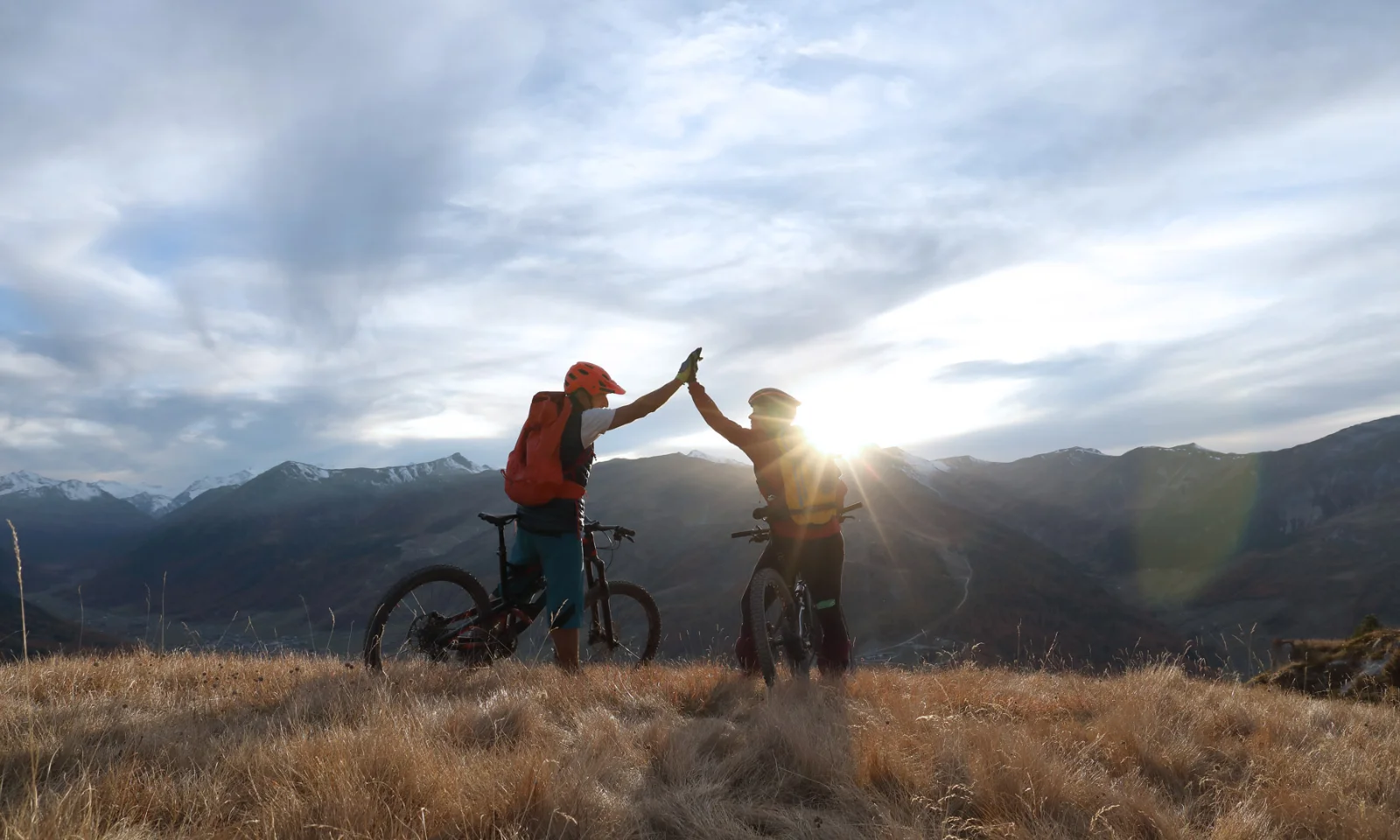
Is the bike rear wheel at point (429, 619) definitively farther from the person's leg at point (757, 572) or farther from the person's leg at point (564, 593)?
the person's leg at point (757, 572)

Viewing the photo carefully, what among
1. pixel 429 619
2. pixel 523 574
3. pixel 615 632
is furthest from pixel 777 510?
pixel 429 619

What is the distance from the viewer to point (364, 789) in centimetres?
297

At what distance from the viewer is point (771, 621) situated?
6.85 meters

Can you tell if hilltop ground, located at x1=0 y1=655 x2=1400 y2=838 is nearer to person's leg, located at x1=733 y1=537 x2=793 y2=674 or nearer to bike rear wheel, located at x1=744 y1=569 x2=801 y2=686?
bike rear wheel, located at x1=744 y1=569 x2=801 y2=686

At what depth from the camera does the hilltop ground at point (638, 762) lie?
300 centimetres

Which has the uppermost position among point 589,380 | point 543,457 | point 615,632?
point 589,380

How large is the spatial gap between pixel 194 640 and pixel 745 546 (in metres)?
151

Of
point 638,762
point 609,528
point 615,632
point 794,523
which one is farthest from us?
point 615,632

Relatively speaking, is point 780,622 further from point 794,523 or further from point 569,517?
point 569,517

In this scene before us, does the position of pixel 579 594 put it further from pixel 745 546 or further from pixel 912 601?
pixel 745 546

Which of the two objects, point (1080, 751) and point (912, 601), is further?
point (912, 601)

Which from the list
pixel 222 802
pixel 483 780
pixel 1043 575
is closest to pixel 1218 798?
pixel 483 780

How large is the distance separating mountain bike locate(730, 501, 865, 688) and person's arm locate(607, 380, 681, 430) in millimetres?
1354

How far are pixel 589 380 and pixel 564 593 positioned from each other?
1.95 meters
